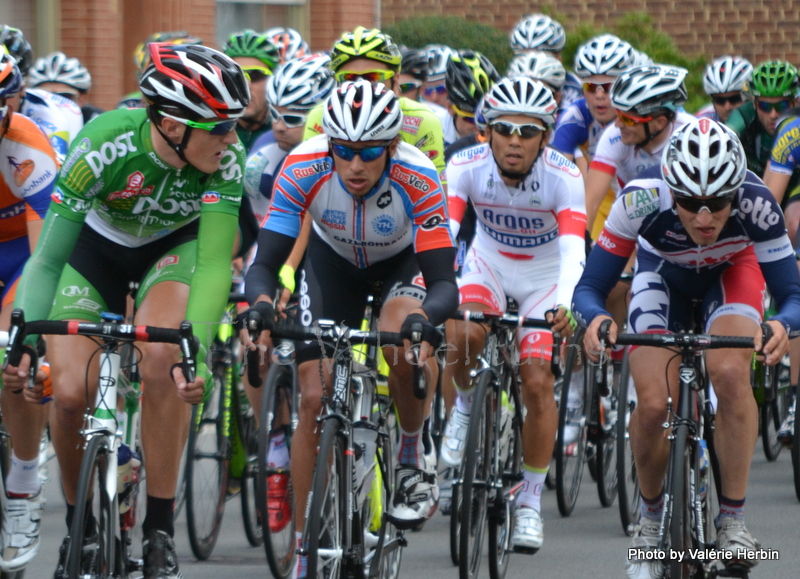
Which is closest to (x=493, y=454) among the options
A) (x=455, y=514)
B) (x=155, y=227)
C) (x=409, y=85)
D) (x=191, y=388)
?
(x=455, y=514)

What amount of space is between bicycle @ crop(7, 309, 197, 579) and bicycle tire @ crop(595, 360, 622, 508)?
3611 mm

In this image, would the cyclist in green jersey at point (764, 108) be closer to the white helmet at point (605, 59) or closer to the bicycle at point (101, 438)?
the white helmet at point (605, 59)

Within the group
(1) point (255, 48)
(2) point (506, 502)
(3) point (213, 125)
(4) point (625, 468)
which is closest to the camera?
(3) point (213, 125)

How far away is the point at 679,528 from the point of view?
4852 millimetres

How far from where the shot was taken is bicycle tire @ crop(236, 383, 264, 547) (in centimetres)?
660

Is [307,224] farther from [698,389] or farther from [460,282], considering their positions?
[698,389]

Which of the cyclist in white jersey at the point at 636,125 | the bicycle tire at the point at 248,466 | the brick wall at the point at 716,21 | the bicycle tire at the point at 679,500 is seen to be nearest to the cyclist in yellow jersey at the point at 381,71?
the cyclist in white jersey at the point at 636,125

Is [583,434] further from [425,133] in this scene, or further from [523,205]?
[425,133]

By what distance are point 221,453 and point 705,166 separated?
287 centimetres

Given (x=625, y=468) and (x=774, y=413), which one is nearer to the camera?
(x=625, y=468)

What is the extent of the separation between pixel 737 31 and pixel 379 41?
18.4m

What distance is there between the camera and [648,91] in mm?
7711

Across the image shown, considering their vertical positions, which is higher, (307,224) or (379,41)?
(379,41)

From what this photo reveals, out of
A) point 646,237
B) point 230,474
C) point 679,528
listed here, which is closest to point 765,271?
point 646,237
